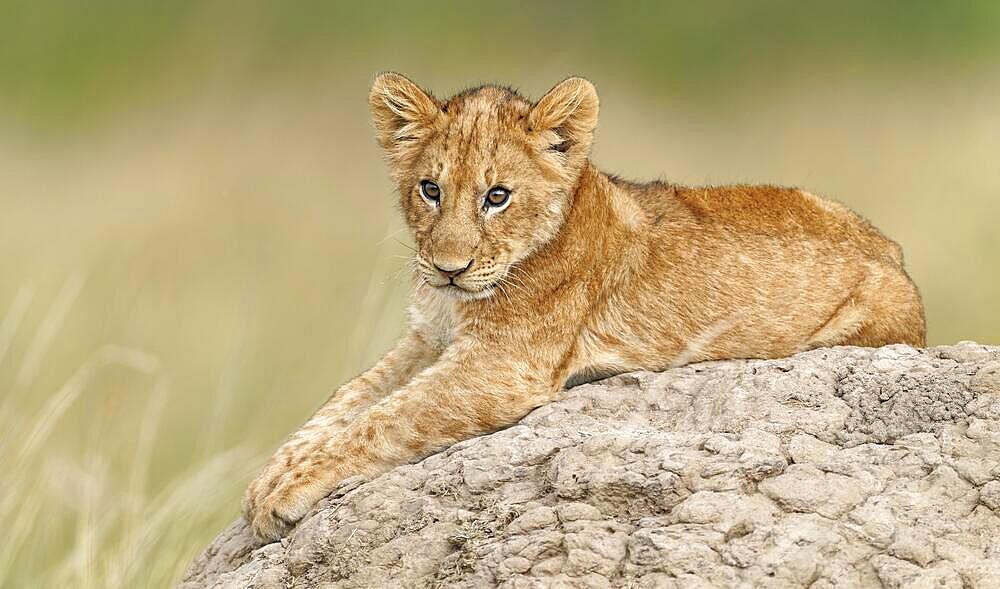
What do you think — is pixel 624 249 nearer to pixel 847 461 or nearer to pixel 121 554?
pixel 847 461

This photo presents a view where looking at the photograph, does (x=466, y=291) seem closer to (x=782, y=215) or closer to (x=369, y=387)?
(x=369, y=387)

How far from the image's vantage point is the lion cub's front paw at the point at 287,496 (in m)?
7.04

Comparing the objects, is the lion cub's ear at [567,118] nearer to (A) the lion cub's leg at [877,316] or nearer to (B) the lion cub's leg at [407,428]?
(B) the lion cub's leg at [407,428]

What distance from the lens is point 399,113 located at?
7.93 m

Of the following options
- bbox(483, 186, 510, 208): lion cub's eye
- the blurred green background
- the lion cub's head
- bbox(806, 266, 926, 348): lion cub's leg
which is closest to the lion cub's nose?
the lion cub's head

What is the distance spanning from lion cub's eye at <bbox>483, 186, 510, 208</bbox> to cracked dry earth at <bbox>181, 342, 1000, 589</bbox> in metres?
1.07

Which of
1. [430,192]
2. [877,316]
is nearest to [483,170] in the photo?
[430,192]

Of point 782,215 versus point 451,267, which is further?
point 782,215

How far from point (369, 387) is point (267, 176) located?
4.83 meters

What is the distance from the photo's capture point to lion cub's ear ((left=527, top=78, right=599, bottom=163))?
7.77 meters

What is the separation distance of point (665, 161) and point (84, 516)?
6.02 metres

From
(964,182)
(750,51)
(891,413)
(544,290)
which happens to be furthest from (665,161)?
(891,413)

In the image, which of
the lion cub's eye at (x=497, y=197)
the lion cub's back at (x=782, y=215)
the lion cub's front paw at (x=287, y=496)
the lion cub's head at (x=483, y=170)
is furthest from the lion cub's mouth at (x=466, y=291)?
the lion cub's back at (x=782, y=215)

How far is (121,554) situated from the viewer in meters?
8.73
